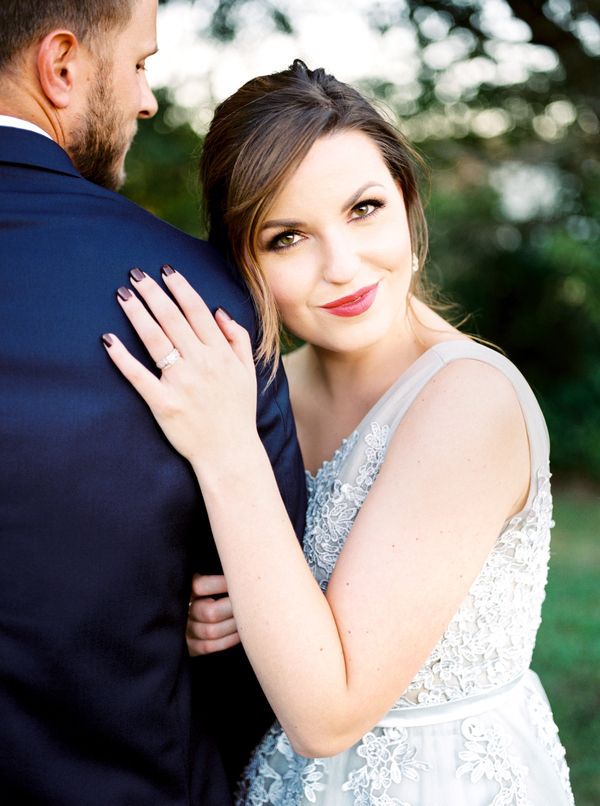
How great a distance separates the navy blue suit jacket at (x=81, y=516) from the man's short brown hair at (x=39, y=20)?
8.4 inches

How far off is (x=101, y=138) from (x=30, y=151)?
0.27 metres

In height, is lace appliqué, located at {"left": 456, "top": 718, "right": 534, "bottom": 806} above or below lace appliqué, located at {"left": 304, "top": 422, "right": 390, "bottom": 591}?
below

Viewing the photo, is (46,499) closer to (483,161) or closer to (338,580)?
(338,580)

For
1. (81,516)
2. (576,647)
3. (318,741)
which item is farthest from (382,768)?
(576,647)

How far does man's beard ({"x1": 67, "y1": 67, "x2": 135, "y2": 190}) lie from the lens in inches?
76.8

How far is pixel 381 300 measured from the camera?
2438 millimetres

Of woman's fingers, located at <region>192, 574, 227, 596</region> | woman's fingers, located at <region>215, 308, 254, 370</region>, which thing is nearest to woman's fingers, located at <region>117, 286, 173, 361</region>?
woman's fingers, located at <region>215, 308, 254, 370</region>

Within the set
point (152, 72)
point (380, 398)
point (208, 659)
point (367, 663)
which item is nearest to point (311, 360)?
point (380, 398)

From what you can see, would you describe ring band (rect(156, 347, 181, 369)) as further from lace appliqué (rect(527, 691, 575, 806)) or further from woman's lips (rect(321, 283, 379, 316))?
lace appliqué (rect(527, 691, 575, 806))

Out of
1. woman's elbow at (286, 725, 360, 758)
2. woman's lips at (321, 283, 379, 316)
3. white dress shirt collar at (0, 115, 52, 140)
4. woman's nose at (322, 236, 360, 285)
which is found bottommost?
woman's elbow at (286, 725, 360, 758)

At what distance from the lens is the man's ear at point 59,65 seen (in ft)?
6.08

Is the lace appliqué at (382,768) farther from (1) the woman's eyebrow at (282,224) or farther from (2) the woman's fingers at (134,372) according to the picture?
(1) the woman's eyebrow at (282,224)

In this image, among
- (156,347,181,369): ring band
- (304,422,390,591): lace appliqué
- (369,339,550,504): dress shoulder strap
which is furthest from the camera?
(304,422,390,591): lace appliqué

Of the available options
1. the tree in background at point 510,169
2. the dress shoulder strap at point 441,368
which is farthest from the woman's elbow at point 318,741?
the tree in background at point 510,169
